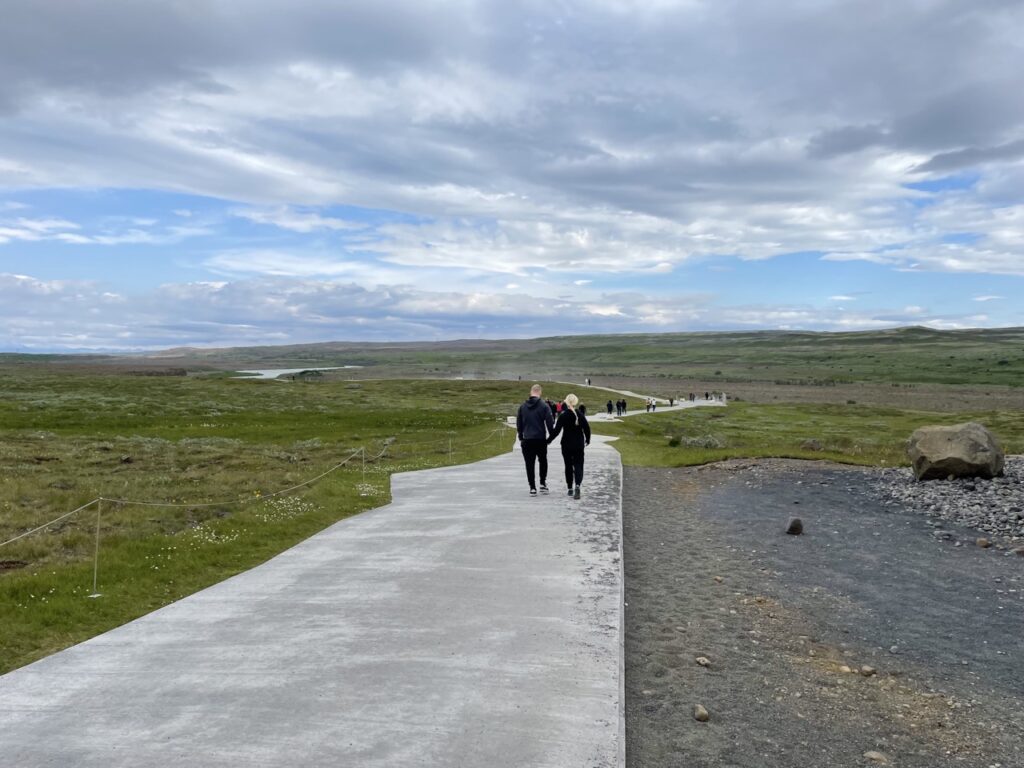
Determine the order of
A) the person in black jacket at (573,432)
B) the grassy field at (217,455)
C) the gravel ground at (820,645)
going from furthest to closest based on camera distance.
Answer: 1. the person in black jacket at (573,432)
2. the grassy field at (217,455)
3. the gravel ground at (820,645)

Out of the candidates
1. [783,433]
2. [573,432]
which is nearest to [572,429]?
[573,432]

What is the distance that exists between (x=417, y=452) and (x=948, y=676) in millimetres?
23668

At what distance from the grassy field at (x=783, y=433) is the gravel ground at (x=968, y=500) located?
4743mm

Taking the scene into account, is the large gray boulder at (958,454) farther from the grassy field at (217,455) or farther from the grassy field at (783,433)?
the grassy field at (217,455)

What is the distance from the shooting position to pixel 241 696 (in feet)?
17.9

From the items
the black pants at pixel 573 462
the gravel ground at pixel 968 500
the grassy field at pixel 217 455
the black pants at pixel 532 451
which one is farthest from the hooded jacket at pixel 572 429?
the gravel ground at pixel 968 500

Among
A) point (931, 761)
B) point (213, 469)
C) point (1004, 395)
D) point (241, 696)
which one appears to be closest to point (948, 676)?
point (931, 761)

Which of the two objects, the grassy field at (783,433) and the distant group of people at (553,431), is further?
the grassy field at (783,433)

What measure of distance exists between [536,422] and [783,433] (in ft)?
122

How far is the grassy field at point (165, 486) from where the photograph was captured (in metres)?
8.59

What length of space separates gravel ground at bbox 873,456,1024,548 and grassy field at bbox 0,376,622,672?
12999 millimetres

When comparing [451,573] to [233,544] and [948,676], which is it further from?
[948,676]

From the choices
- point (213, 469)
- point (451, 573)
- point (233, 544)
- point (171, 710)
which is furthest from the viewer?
point (213, 469)

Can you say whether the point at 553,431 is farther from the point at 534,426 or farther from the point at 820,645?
the point at 820,645
